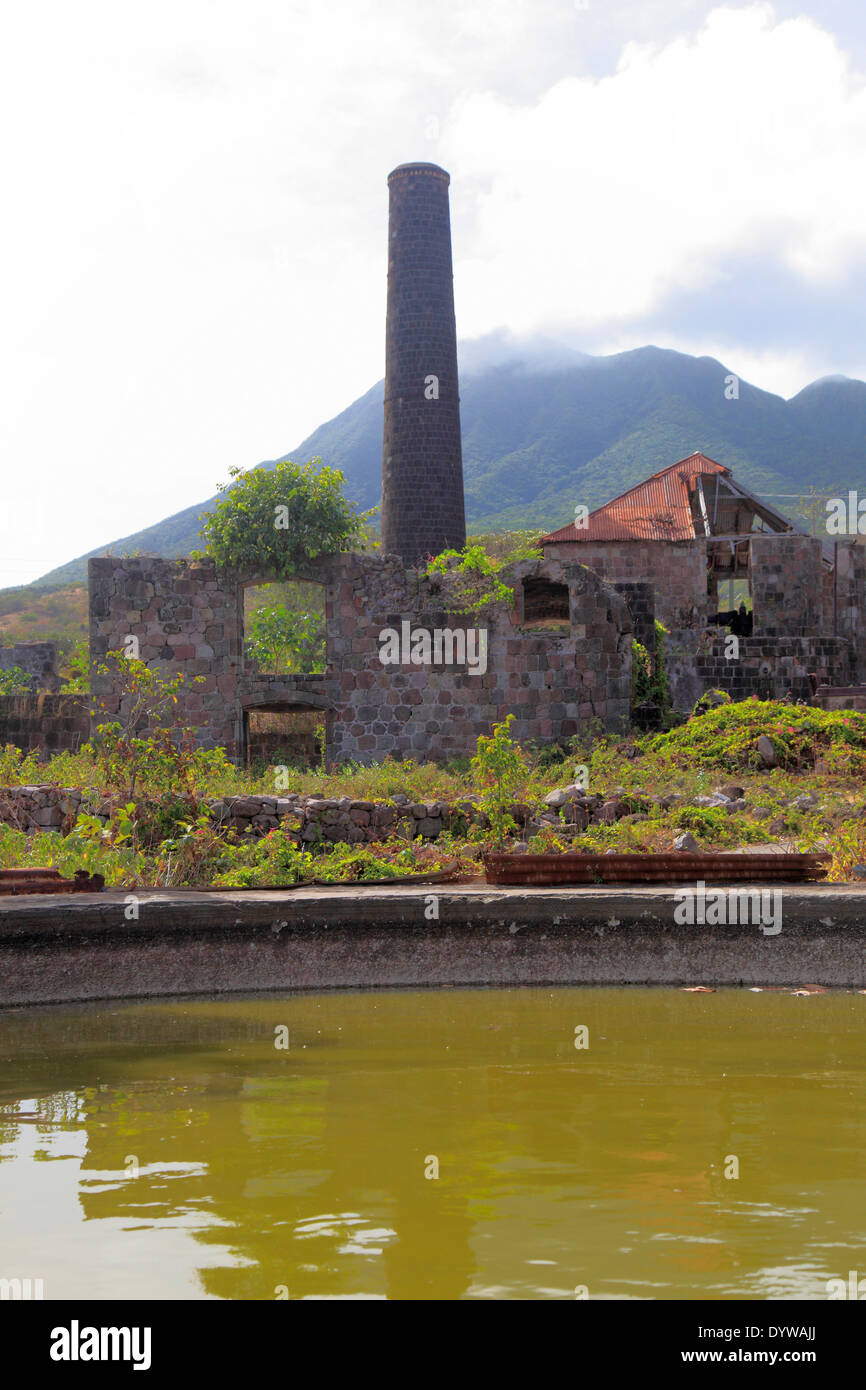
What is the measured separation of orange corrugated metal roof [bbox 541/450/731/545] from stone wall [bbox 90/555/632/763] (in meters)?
10.9

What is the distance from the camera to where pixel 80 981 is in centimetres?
729

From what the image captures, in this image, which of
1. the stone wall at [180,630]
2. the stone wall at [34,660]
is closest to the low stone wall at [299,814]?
the stone wall at [180,630]

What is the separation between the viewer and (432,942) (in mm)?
7539

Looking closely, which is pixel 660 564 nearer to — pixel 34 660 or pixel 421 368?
pixel 421 368

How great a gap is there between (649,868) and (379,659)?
11.0 m

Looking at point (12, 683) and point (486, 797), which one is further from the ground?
point (12, 683)

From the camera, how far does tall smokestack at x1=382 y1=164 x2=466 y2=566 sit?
94.7ft

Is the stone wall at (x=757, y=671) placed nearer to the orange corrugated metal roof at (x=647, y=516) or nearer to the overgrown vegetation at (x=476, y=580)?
the overgrown vegetation at (x=476, y=580)

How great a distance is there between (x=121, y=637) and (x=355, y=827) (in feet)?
27.1

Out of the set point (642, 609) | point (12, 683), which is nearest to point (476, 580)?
point (642, 609)

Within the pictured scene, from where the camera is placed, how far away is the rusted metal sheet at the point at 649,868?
815 centimetres

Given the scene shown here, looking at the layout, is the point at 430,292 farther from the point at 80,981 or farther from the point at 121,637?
the point at 80,981

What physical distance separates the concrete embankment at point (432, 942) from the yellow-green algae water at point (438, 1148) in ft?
1.03

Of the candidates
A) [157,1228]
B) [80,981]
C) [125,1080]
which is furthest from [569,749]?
[157,1228]
